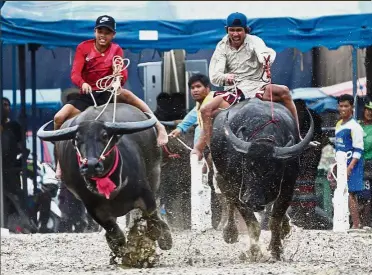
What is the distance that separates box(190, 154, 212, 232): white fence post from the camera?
1528cm

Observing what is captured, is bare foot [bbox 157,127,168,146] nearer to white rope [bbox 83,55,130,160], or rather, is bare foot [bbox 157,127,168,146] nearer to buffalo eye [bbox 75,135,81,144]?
white rope [bbox 83,55,130,160]

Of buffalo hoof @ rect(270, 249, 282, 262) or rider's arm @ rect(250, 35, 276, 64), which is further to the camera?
rider's arm @ rect(250, 35, 276, 64)

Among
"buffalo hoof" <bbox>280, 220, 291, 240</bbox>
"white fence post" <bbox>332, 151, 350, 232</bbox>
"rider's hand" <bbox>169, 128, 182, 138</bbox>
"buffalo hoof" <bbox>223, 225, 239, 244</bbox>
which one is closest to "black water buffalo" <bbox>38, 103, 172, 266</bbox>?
→ "buffalo hoof" <bbox>223, 225, 239, 244</bbox>

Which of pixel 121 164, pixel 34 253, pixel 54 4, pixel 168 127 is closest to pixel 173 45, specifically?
pixel 168 127

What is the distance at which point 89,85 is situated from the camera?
12.0 metres

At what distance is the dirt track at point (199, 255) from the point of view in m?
10.8

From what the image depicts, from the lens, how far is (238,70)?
40.4 ft

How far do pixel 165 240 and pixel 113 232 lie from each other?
2.29 feet

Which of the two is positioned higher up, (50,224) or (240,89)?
(240,89)

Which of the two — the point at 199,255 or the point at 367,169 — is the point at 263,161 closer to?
the point at 199,255

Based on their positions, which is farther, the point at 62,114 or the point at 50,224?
the point at 50,224

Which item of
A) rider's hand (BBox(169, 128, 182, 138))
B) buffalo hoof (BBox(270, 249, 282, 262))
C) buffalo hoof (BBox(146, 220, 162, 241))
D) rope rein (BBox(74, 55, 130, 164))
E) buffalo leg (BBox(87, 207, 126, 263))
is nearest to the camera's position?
buffalo leg (BBox(87, 207, 126, 263))

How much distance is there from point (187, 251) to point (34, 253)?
1842mm

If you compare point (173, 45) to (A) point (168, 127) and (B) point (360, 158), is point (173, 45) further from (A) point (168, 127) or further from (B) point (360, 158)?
(B) point (360, 158)
